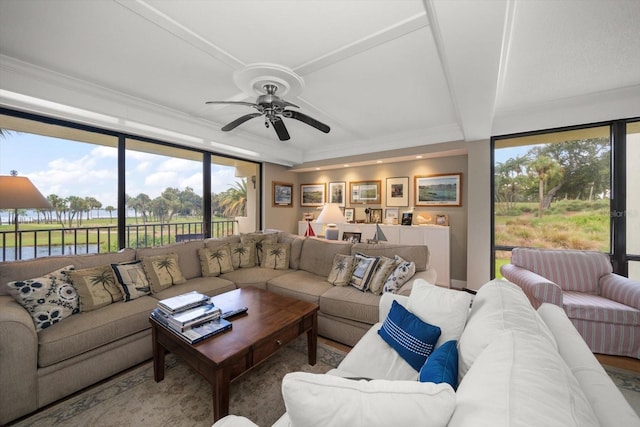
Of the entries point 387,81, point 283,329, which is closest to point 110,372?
point 283,329

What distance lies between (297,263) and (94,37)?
9.41 feet

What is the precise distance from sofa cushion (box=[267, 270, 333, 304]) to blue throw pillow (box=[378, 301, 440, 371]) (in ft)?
3.43

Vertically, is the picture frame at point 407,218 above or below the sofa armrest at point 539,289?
above

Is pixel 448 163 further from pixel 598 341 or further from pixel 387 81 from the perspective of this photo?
pixel 598 341

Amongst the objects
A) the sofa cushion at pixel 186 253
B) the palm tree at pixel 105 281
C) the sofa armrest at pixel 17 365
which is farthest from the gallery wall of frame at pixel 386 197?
the sofa armrest at pixel 17 365

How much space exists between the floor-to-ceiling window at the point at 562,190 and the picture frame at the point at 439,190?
59 cm

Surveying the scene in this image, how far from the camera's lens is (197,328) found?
1.68 meters

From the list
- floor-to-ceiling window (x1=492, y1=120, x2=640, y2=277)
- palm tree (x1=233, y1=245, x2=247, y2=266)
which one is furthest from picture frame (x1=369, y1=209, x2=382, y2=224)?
palm tree (x1=233, y1=245, x2=247, y2=266)

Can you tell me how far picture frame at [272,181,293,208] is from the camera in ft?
17.9

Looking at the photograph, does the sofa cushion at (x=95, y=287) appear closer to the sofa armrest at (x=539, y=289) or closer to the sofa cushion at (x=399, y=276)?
the sofa cushion at (x=399, y=276)

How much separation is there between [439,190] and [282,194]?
3257mm

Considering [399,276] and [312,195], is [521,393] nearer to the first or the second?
[399,276]

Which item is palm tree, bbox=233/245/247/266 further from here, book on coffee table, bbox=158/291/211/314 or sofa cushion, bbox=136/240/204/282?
book on coffee table, bbox=158/291/211/314

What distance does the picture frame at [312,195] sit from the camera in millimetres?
5688
